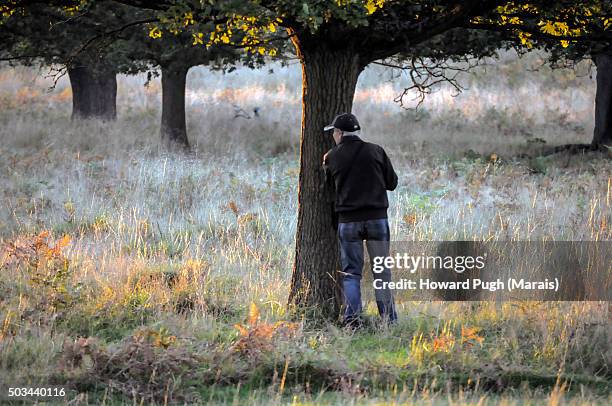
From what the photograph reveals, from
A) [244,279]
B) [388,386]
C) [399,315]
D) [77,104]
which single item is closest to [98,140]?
[77,104]

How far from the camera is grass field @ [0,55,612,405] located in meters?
6.48

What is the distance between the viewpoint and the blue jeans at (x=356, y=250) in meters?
7.96

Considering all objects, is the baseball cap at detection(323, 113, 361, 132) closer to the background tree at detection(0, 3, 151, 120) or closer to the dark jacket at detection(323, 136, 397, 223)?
the dark jacket at detection(323, 136, 397, 223)

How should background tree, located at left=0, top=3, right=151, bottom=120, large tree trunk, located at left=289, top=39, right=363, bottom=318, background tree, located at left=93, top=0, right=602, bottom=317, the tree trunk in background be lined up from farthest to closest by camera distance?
1. the tree trunk in background
2. background tree, located at left=0, top=3, right=151, bottom=120
3. large tree trunk, located at left=289, top=39, right=363, bottom=318
4. background tree, located at left=93, top=0, right=602, bottom=317

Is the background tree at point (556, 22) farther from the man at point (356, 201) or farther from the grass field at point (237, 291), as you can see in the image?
the grass field at point (237, 291)

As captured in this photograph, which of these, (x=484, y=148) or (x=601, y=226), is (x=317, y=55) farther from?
(x=484, y=148)

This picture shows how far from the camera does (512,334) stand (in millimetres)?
7480

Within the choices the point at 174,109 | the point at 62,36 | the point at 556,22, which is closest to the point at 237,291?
the point at 556,22

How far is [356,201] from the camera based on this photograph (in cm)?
788

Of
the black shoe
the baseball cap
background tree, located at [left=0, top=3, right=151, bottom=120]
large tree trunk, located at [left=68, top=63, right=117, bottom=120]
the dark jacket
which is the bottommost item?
the black shoe

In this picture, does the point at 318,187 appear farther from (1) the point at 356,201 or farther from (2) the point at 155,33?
(2) the point at 155,33

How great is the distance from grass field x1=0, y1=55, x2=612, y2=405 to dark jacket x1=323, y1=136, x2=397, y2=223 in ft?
3.72

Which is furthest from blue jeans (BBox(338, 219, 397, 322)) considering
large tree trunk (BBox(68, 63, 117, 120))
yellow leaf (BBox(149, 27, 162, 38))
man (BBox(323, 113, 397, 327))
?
large tree trunk (BBox(68, 63, 117, 120))

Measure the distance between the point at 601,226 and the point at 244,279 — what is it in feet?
14.6
